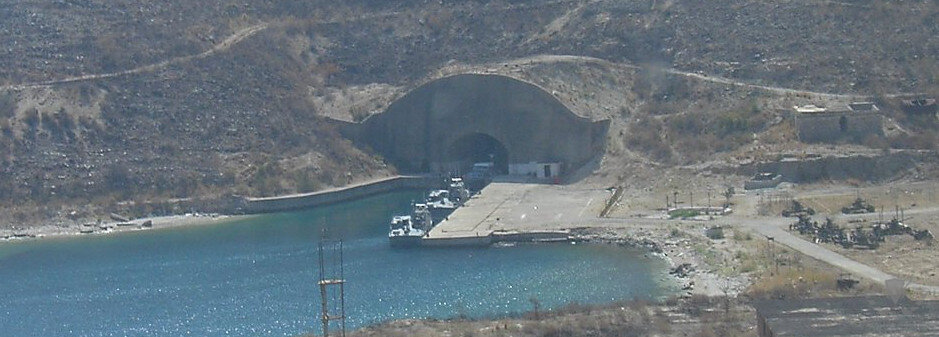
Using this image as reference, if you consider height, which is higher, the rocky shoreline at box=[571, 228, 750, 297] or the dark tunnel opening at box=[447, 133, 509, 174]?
the dark tunnel opening at box=[447, 133, 509, 174]

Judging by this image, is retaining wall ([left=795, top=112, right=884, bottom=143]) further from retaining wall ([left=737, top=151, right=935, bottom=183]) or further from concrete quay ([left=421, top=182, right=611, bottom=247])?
concrete quay ([left=421, top=182, right=611, bottom=247])

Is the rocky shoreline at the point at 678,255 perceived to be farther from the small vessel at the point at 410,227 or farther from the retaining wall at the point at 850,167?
the retaining wall at the point at 850,167

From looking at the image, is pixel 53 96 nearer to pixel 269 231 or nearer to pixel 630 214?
pixel 269 231

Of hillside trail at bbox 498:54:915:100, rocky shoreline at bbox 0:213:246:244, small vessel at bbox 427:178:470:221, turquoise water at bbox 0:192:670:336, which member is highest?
hillside trail at bbox 498:54:915:100

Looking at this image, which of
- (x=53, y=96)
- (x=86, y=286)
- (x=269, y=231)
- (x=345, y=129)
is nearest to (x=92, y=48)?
(x=53, y=96)

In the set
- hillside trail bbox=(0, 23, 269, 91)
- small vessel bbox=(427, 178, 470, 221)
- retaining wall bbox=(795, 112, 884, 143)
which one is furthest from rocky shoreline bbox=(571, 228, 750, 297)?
hillside trail bbox=(0, 23, 269, 91)

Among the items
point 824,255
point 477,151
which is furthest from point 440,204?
point 824,255

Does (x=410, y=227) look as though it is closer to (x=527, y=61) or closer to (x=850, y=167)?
(x=850, y=167)
